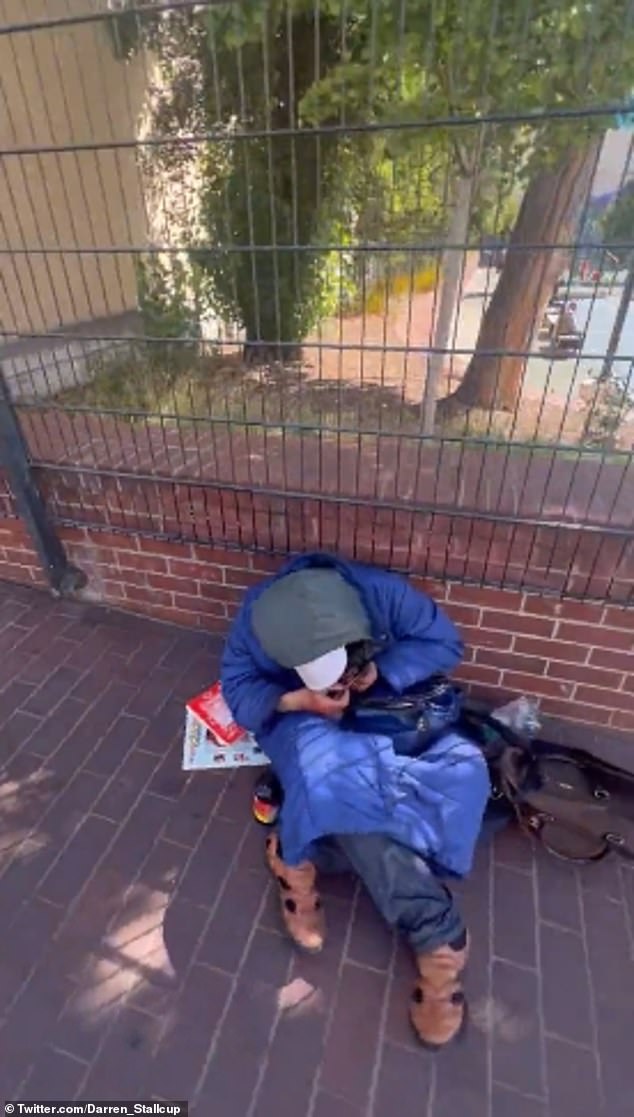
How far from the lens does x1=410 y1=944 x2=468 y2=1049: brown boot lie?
1493mm

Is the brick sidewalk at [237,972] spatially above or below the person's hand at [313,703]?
below

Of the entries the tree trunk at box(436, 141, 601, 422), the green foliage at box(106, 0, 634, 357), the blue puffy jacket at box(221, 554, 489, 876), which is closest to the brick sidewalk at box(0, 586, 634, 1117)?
the blue puffy jacket at box(221, 554, 489, 876)

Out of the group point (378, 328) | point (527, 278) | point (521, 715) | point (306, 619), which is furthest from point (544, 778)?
point (527, 278)

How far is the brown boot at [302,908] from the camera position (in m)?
1.67

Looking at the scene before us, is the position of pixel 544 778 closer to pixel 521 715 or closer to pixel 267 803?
pixel 521 715

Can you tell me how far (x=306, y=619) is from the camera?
65.9 inches

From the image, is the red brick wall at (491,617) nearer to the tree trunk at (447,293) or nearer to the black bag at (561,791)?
the black bag at (561,791)

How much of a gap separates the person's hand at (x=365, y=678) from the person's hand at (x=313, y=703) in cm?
5

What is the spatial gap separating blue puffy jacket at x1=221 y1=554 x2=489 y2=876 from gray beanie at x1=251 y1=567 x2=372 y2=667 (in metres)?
0.16

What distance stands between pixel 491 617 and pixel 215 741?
109cm

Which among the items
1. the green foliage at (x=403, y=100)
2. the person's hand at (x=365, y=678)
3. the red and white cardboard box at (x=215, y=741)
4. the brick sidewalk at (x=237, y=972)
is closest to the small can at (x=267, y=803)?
the brick sidewalk at (x=237, y=972)

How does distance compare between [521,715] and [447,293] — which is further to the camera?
[447,293]

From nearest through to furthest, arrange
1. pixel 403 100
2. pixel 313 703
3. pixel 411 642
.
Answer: pixel 313 703 < pixel 411 642 < pixel 403 100

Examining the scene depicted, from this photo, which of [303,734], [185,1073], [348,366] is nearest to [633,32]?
[348,366]
